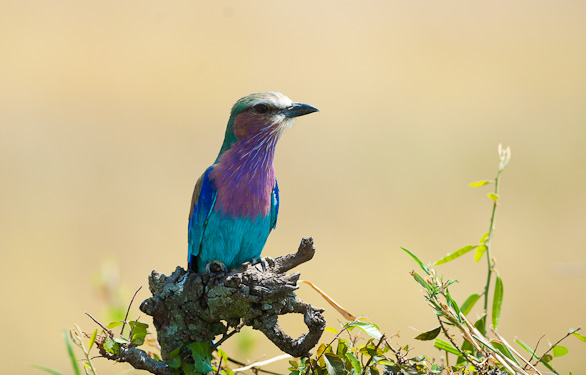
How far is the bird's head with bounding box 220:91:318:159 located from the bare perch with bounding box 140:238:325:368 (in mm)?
427

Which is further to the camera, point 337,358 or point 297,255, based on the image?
point 297,255

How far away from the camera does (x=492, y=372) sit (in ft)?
3.90

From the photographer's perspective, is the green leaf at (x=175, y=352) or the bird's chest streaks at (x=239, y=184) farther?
the bird's chest streaks at (x=239, y=184)

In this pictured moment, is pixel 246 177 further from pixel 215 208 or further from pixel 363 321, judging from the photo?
pixel 363 321

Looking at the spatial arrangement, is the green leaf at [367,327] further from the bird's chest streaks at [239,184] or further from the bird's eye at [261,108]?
the bird's eye at [261,108]

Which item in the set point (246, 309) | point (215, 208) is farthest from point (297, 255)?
point (215, 208)

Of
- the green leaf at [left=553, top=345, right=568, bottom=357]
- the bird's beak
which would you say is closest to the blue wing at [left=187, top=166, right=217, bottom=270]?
the bird's beak

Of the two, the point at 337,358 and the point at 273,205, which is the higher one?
the point at 273,205

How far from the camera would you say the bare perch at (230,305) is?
127cm

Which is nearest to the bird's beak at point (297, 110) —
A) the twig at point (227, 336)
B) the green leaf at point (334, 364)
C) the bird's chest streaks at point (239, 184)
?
the bird's chest streaks at point (239, 184)

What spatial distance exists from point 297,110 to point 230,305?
63 cm

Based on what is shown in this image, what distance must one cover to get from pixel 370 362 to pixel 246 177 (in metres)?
0.70

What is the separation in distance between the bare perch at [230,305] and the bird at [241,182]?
255 mm

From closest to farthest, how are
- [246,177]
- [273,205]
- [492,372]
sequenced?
[492,372] < [246,177] < [273,205]
